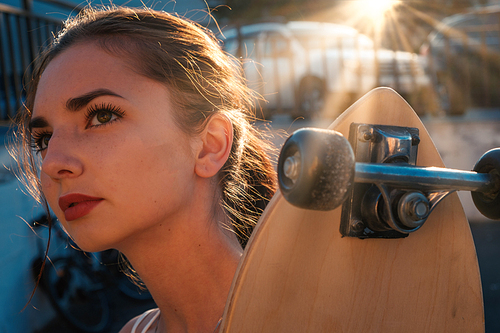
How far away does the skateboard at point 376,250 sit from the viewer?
2.47 feet

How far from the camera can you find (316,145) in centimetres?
59

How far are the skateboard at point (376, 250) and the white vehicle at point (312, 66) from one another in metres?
6.62

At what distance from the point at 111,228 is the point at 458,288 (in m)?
0.87

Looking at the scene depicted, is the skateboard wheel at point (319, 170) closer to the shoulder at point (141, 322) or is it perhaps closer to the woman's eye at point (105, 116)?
the woman's eye at point (105, 116)

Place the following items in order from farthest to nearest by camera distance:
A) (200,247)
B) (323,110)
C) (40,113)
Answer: (323,110) < (200,247) < (40,113)

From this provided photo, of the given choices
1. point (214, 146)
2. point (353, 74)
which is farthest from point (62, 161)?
point (353, 74)

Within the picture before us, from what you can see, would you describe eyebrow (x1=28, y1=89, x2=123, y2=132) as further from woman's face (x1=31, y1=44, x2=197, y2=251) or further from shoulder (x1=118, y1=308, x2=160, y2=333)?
shoulder (x1=118, y1=308, x2=160, y2=333)

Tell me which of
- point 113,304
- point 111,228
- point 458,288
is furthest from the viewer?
point 113,304

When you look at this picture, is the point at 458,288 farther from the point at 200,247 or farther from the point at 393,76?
the point at 393,76

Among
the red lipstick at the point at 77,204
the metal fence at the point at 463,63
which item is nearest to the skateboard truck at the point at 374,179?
the red lipstick at the point at 77,204

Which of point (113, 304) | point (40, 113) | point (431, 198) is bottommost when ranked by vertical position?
point (113, 304)


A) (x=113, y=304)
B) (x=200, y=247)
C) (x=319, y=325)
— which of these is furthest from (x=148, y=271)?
(x=113, y=304)

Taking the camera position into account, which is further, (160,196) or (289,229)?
(160,196)

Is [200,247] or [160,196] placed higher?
[160,196]
